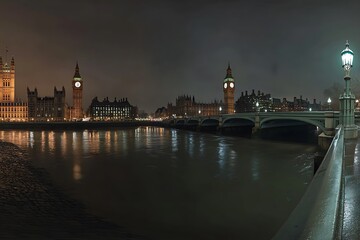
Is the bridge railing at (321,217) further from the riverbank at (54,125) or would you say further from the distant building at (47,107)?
the distant building at (47,107)

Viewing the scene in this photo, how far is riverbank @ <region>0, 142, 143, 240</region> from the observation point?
8.45m

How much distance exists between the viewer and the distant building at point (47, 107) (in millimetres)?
149375

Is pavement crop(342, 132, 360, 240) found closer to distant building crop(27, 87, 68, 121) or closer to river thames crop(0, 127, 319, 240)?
river thames crop(0, 127, 319, 240)

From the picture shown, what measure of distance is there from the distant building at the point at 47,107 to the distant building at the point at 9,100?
422 centimetres

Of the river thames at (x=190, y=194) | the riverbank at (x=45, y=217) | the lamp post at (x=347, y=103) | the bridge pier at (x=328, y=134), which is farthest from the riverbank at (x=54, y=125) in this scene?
the lamp post at (x=347, y=103)

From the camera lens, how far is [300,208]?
197 inches

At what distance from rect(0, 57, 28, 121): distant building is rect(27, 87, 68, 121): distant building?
422 centimetres

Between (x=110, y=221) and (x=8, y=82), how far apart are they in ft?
558

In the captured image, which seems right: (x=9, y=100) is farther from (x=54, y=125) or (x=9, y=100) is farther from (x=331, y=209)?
(x=331, y=209)

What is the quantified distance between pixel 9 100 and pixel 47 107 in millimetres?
19634

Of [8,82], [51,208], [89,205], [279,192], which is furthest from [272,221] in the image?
[8,82]

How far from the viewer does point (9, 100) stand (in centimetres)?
15238

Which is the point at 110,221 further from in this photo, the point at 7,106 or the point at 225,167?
the point at 7,106

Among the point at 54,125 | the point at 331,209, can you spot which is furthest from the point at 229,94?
the point at 331,209
